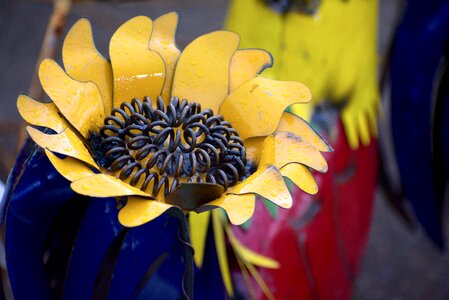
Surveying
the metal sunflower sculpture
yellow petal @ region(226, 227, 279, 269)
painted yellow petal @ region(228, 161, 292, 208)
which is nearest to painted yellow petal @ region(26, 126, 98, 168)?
the metal sunflower sculpture

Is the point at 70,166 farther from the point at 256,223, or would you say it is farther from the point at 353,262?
the point at 353,262

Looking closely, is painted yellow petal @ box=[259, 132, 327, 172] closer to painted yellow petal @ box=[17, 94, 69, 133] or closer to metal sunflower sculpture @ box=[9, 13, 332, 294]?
metal sunflower sculpture @ box=[9, 13, 332, 294]

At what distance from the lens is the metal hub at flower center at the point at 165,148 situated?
571 mm

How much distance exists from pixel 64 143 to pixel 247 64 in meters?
0.20

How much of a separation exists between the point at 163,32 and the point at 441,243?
74cm

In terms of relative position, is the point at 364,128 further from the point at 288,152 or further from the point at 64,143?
the point at 64,143

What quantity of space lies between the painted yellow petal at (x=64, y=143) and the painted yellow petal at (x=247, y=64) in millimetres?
162

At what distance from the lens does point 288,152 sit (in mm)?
582

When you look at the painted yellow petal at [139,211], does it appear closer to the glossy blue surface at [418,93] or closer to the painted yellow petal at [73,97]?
the painted yellow petal at [73,97]

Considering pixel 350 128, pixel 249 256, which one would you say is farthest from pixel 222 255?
pixel 350 128

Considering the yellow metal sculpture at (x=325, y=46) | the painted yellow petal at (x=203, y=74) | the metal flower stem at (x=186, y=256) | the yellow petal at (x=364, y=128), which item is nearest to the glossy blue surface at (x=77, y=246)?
the metal flower stem at (x=186, y=256)

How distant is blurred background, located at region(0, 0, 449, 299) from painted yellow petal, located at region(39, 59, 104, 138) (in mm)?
610

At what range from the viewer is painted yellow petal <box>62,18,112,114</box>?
0.59 meters

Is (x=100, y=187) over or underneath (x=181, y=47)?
over
